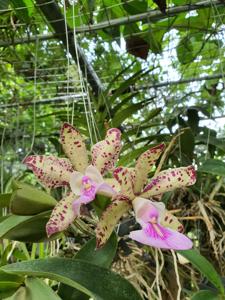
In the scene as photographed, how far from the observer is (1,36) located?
4.05 ft

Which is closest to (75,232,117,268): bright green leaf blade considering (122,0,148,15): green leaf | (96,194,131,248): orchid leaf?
(96,194,131,248): orchid leaf

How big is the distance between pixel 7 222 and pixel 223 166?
44cm

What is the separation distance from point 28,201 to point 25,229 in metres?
0.09

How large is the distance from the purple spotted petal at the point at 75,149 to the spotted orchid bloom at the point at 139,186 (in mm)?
60

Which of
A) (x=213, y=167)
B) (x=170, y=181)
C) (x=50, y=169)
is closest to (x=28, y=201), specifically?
(x=50, y=169)

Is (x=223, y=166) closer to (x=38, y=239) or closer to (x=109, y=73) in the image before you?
(x=38, y=239)

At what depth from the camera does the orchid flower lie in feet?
1.34

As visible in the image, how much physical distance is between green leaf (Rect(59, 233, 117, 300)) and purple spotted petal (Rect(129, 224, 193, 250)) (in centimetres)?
16

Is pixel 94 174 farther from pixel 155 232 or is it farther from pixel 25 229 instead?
pixel 25 229

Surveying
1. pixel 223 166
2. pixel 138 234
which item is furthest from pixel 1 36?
pixel 138 234

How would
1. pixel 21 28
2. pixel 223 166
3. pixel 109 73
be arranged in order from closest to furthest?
1. pixel 223 166
2. pixel 21 28
3. pixel 109 73

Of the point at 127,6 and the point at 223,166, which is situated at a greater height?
the point at 127,6

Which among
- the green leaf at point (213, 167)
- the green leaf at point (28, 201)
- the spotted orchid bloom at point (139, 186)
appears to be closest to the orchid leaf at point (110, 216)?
the spotted orchid bloom at point (139, 186)

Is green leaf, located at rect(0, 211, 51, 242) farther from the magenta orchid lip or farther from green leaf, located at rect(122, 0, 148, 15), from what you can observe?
green leaf, located at rect(122, 0, 148, 15)
